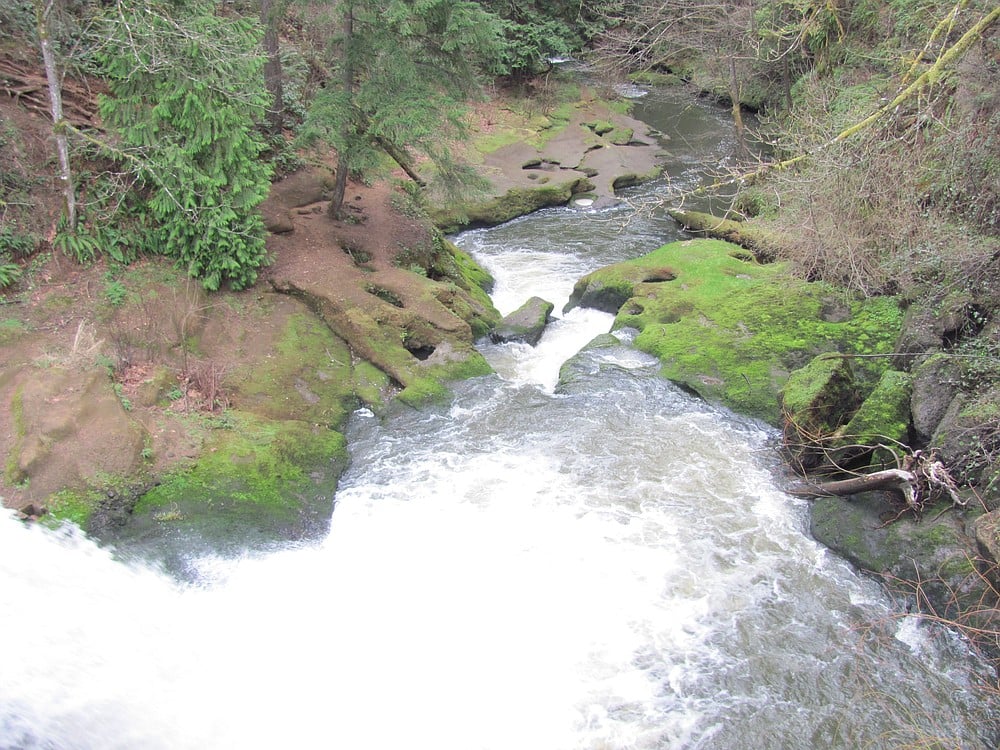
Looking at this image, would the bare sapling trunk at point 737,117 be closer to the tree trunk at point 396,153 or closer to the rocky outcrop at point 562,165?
the rocky outcrop at point 562,165

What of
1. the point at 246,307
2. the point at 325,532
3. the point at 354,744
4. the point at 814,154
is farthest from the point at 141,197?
the point at 814,154

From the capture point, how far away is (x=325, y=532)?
870 cm

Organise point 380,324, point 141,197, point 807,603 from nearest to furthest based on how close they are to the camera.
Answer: point 807,603 < point 141,197 < point 380,324

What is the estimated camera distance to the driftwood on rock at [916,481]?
8094 mm

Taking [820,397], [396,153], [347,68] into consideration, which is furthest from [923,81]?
[396,153]

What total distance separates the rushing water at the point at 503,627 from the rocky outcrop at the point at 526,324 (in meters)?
3.51

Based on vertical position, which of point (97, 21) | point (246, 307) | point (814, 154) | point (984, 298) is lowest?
point (246, 307)

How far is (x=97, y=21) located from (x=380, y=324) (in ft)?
20.0

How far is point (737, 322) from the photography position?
12594 mm

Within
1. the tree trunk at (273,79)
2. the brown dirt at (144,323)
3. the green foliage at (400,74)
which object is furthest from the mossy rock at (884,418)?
the tree trunk at (273,79)

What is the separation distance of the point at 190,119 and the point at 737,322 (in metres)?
9.48

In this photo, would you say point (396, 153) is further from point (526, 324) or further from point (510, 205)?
point (510, 205)

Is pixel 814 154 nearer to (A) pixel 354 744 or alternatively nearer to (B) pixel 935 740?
(B) pixel 935 740

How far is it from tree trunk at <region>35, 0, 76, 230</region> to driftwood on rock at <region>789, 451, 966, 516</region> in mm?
11500
